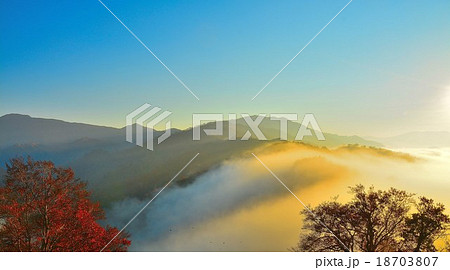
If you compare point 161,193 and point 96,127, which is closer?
point 161,193

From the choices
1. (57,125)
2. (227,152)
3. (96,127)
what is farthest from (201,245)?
(57,125)

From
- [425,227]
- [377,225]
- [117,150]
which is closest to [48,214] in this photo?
[117,150]

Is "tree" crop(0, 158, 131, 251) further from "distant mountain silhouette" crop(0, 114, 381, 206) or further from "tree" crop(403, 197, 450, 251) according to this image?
"tree" crop(403, 197, 450, 251)

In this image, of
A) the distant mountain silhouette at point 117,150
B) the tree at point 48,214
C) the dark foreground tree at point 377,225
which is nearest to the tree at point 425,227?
the dark foreground tree at point 377,225

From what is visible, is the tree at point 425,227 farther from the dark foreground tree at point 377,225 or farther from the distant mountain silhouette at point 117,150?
the distant mountain silhouette at point 117,150

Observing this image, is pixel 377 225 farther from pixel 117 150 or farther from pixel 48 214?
pixel 117 150
